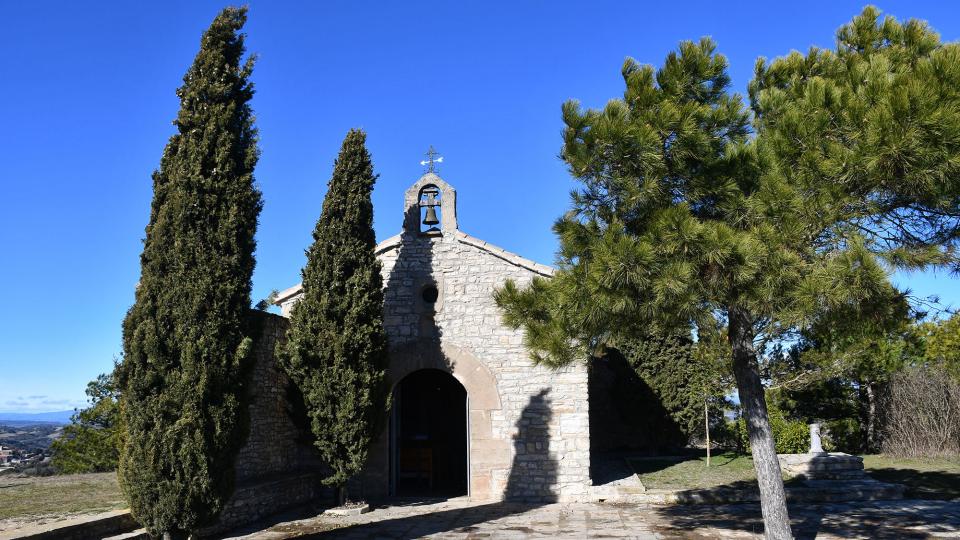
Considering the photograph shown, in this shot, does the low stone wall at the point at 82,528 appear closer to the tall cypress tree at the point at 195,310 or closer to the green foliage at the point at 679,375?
the tall cypress tree at the point at 195,310

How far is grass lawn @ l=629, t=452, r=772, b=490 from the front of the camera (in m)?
12.5

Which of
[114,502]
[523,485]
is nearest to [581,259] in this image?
[523,485]

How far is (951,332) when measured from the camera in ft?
52.1

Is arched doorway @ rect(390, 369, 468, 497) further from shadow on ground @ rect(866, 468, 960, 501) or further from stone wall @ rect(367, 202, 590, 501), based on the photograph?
shadow on ground @ rect(866, 468, 960, 501)

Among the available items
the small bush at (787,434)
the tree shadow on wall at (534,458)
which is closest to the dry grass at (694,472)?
the small bush at (787,434)

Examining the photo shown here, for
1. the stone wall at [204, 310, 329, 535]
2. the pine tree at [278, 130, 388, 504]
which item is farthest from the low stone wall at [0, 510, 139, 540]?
the pine tree at [278, 130, 388, 504]

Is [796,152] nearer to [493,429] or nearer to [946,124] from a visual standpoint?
[946,124]

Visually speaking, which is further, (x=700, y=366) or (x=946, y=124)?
(x=700, y=366)

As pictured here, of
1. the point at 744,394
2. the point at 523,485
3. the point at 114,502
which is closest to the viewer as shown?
the point at 744,394

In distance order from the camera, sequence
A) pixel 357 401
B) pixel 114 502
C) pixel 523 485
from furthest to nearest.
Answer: pixel 523 485 → pixel 357 401 → pixel 114 502

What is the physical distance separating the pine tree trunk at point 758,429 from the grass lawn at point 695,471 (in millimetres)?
5003

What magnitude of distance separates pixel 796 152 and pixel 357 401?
24.0 feet

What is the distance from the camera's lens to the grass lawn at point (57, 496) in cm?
821

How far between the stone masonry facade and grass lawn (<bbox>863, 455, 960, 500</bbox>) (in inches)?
230
